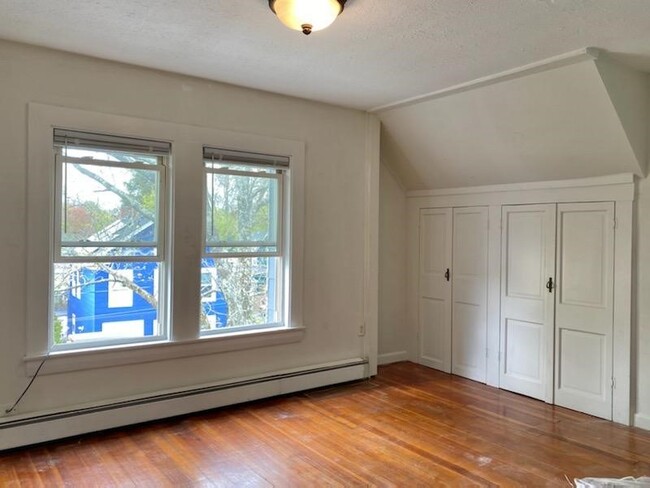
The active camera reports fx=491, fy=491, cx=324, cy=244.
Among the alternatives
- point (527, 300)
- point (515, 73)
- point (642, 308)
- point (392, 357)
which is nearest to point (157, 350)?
point (392, 357)

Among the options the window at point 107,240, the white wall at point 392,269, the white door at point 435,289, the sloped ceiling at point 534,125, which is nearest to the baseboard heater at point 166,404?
the window at point 107,240

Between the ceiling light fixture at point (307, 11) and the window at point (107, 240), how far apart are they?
5.20 ft

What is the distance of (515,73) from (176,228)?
2.67 meters

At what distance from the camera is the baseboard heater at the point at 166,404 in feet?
10.1

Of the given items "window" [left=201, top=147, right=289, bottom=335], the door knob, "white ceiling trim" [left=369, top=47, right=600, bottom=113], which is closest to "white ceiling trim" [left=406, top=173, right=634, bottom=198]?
the door knob

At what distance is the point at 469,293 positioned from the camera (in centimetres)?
484

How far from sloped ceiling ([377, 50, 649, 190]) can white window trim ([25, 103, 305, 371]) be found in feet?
4.04

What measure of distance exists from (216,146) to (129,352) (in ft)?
5.44

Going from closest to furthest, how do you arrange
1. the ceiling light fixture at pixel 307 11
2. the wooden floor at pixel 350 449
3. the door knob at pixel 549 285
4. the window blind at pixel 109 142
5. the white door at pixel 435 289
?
the ceiling light fixture at pixel 307 11, the wooden floor at pixel 350 449, the window blind at pixel 109 142, the door knob at pixel 549 285, the white door at pixel 435 289

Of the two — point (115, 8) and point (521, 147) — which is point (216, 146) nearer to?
point (115, 8)

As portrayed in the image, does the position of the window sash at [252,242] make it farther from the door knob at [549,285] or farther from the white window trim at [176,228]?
the door knob at [549,285]

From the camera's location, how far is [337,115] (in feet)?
14.9

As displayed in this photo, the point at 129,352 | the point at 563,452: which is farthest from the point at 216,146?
the point at 563,452

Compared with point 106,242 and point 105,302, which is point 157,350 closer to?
point 105,302
